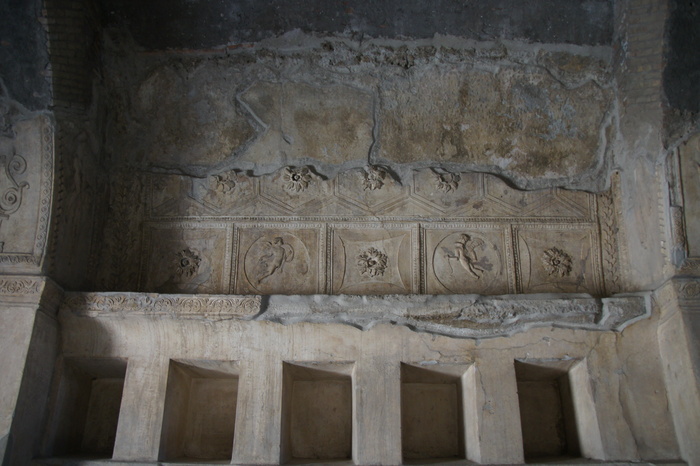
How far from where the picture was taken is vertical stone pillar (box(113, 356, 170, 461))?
14.4 ft

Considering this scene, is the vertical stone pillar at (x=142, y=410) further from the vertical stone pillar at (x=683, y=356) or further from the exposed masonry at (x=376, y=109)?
the vertical stone pillar at (x=683, y=356)

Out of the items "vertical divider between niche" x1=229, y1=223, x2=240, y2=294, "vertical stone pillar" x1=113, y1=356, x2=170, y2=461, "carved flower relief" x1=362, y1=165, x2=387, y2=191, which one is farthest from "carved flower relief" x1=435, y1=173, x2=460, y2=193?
"vertical stone pillar" x1=113, y1=356, x2=170, y2=461

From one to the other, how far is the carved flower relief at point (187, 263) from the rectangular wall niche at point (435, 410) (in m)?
1.75

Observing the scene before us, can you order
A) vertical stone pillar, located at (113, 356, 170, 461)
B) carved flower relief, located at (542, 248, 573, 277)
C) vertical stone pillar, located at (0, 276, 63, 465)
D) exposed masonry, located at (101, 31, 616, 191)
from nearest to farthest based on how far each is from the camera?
vertical stone pillar, located at (0, 276, 63, 465) → vertical stone pillar, located at (113, 356, 170, 461) → carved flower relief, located at (542, 248, 573, 277) → exposed masonry, located at (101, 31, 616, 191)

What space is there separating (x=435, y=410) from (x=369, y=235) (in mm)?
1427

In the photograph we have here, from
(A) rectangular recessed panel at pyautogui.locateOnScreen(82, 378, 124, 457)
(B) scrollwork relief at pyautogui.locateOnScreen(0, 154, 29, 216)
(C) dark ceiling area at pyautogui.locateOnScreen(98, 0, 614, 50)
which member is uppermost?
(C) dark ceiling area at pyautogui.locateOnScreen(98, 0, 614, 50)

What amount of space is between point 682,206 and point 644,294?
2.22 feet

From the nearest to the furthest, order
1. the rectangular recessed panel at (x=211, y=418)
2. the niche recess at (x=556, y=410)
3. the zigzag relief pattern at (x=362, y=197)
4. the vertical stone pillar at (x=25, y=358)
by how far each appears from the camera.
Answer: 1. the vertical stone pillar at (x=25, y=358)
2. the niche recess at (x=556, y=410)
3. the rectangular recessed panel at (x=211, y=418)
4. the zigzag relief pattern at (x=362, y=197)

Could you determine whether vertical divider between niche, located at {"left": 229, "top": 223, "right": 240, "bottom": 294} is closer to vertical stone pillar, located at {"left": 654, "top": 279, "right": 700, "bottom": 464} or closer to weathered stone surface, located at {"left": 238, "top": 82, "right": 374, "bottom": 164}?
weathered stone surface, located at {"left": 238, "top": 82, "right": 374, "bottom": 164}

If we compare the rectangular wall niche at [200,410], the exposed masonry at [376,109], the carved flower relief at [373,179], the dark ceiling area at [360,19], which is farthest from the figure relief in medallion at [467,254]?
the rectangular wall niche at [200,410]

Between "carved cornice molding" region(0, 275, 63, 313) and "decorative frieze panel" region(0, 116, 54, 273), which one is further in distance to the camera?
"decorative frieze panel" region(0, 116, 54, 273)

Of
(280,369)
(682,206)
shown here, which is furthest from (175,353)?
(682,206)

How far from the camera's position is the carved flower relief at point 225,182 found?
5.15 metres

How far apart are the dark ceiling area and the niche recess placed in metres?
2.63
